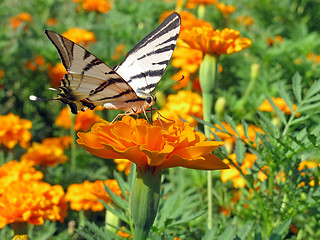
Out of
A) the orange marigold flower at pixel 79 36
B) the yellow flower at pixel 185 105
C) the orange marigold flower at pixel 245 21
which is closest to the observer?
the yellow flower at pixel 185 105

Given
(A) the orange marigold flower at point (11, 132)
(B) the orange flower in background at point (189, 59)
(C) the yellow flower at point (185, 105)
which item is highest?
(B) the orange flower in background at point (189, 59)

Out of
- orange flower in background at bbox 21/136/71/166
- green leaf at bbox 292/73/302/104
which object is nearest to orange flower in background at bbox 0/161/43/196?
orange flower in background at bbox 21/136/71/166

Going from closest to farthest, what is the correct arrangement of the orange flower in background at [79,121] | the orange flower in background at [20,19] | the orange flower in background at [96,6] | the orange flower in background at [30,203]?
the orange flower in background at [30,203] < the orange flower in background at [79,121] < the orange flower in background at [96,6] < the orange flower in background at [20,19]

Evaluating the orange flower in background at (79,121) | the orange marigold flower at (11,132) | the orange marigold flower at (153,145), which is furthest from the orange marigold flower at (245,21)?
the orange marigold flower at (153,145)

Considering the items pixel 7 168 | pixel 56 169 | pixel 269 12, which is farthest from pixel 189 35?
pixel 269 12

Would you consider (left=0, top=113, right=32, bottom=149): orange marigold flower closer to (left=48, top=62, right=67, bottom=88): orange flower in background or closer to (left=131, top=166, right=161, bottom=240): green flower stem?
(left=48, top=62, right=67, bottom=88): orange flower in background

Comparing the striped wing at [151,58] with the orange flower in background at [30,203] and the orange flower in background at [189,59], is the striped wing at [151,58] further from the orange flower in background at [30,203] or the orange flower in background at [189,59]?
the orange flower in background at [189,59]

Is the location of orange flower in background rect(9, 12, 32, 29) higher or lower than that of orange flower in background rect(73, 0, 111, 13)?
lower

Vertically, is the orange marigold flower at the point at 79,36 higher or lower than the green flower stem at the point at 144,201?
higher
